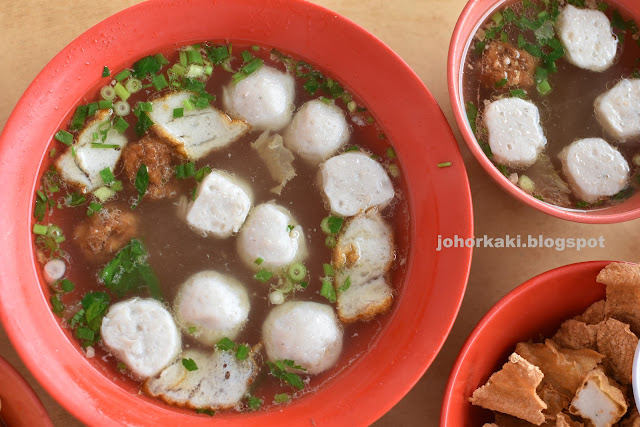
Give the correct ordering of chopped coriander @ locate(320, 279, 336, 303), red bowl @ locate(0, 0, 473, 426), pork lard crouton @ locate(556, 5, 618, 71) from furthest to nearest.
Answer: pork lard crouton @ locate(556, 5, 618, 71) → chopped coriander @ locate(320, 279, 336, 303) → red bowl @ locate(0, 0, 473, 426)

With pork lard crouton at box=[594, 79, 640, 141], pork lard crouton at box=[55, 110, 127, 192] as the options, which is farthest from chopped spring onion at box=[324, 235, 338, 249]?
pork lard crouton at box=[594, 79, 640, 141]

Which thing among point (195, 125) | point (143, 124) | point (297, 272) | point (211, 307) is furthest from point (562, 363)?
point (143, 124)

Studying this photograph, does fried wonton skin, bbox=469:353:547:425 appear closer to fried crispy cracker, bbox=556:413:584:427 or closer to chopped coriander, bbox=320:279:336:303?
fried crispy cracker, bbox=556:413:584:427

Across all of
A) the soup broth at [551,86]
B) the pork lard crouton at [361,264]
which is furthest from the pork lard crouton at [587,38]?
the pork lard crouton at [361,264]

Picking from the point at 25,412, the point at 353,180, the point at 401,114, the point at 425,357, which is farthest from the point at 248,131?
the point at 25,412

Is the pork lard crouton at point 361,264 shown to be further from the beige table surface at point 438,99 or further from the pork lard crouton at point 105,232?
the pork lard crouton at point 105,232

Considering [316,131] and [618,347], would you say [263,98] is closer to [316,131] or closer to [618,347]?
[316,131]
